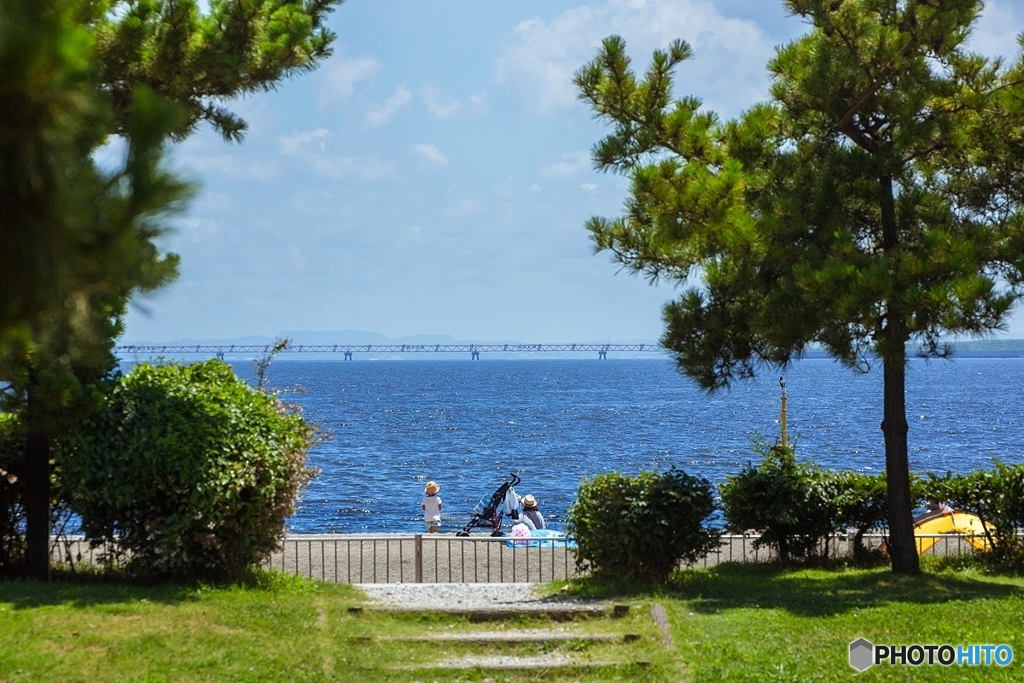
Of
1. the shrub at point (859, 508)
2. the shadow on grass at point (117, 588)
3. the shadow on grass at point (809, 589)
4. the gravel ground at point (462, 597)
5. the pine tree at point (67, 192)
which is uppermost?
the pine tree at point (67, 192)

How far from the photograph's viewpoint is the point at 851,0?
11.1 metres

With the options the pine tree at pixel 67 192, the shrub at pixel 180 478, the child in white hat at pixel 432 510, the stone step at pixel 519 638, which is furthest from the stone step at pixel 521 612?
the child in white hat at pixel 432 510

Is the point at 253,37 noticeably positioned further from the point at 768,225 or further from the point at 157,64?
the point at 768,225

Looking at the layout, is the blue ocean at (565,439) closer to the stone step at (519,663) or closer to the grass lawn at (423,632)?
the grass lawn at (423,632)

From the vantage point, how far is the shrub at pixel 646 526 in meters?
10.7

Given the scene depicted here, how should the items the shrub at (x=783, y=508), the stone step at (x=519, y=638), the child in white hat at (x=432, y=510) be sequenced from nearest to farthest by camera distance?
the stone step at (x=519, y=638) → the shrub at (x=783, y=508) → the child in white hat at (x=432, y=510)

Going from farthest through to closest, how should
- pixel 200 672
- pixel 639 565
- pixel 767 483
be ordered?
1. pixel 767 483
2. pixel 639 565
3. pixel 200 672

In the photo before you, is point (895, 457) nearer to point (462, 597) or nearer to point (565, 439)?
point (462, 597)

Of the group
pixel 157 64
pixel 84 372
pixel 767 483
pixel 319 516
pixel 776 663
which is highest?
pixel 157 64

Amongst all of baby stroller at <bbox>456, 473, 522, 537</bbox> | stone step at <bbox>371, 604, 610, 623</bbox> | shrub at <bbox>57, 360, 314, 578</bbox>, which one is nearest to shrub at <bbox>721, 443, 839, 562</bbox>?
stone step at <bbox>371, 604, 610, 623</bbox>

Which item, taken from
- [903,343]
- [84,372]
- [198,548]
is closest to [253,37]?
[84,372]

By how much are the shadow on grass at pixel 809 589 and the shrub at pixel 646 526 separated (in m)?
0.24

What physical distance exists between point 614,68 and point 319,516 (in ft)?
81.3

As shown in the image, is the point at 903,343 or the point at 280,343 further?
the point at 280,343
